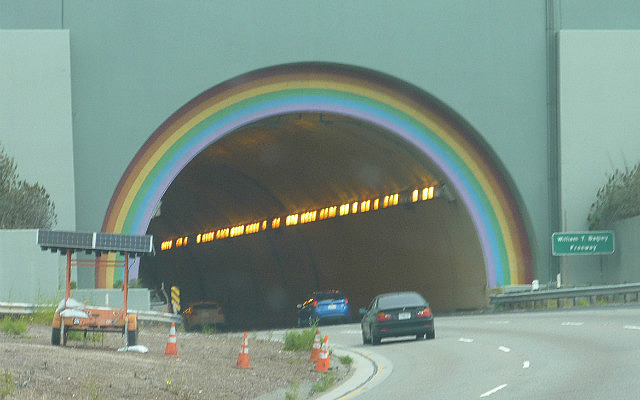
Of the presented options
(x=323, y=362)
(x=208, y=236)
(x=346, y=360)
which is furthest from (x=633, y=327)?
(x=208, y=236)

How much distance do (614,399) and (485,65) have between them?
25.9 metres

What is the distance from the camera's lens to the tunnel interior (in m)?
41.5

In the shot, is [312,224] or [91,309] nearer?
[91,309]

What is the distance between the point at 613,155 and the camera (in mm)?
39312

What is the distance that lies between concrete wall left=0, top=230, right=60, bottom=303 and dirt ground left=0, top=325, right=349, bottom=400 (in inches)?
239

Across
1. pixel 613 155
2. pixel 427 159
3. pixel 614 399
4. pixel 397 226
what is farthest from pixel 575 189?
pixel 614 399

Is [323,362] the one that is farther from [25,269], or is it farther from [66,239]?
[25,269]

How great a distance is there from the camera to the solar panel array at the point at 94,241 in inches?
831

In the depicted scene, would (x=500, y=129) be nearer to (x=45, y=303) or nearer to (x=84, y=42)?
(x=84, y=42)

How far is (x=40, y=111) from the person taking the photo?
34.5m

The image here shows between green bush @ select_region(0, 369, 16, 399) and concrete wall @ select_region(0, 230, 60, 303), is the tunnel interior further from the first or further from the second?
green bush @ select_region(0, 369, 16, 399)

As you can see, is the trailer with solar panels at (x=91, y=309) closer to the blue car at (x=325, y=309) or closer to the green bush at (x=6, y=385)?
the green bush at (x=6, y=385)

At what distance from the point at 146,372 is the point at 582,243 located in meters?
23.5

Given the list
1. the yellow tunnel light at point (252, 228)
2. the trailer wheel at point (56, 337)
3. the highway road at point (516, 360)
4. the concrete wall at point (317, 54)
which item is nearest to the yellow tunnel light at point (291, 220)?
the yellow tunnel light at point (252, 228)
